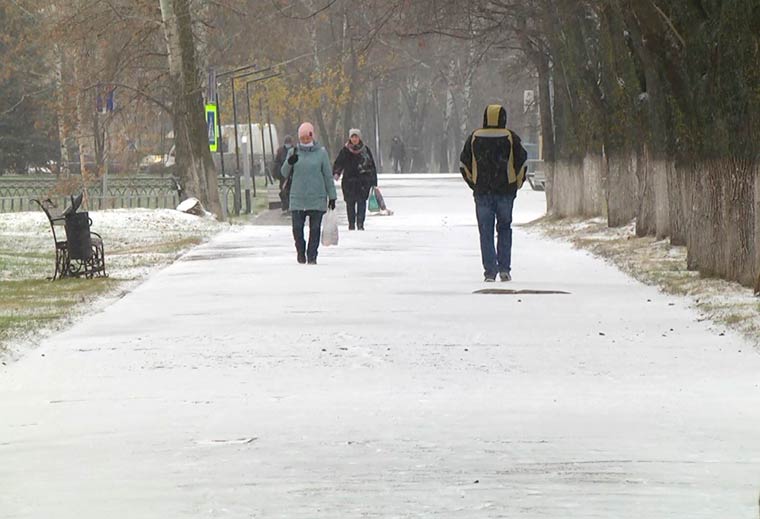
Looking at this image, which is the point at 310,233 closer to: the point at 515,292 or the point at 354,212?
the point at 515,292

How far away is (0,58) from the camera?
192 feet

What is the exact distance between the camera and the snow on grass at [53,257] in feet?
54.7

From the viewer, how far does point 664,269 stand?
2222 cm

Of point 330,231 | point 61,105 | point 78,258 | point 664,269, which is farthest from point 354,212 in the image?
point 61,105

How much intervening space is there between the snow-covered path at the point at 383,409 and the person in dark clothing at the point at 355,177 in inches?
590

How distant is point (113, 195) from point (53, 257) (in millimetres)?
31963

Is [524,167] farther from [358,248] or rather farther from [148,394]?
[148,394]

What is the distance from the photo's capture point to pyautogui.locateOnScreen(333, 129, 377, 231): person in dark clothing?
34.5 meters

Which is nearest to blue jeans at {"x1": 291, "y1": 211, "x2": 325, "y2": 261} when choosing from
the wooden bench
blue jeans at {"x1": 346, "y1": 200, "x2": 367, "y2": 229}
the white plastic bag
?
the wooden bench

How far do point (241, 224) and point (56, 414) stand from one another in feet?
96.1

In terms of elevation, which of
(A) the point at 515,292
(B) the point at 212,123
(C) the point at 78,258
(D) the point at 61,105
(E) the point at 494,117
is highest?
(D) the point at 61,105

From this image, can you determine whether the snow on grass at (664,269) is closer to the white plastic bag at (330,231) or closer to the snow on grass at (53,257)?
the white plastic bag at (330,231)

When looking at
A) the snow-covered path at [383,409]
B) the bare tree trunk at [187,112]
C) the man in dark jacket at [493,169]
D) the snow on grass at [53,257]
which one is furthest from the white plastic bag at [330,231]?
the bare tree trunk at [187,112]

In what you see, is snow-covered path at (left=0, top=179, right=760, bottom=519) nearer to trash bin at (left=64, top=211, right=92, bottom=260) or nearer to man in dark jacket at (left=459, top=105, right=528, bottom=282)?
man in dark jacket at (left=459, top=105, right=528, bottom=282)
